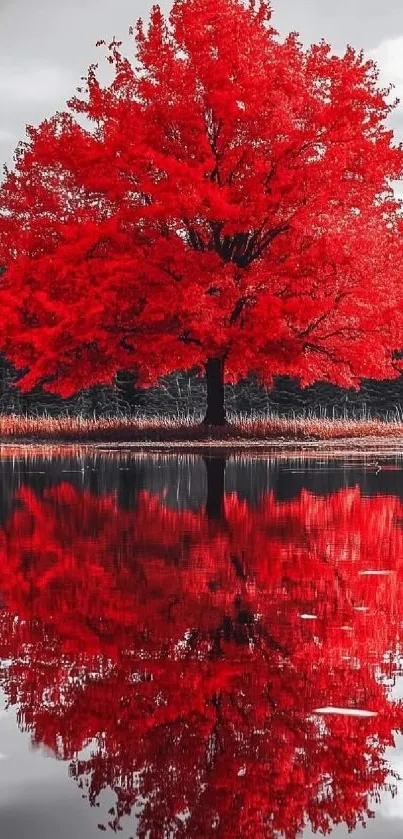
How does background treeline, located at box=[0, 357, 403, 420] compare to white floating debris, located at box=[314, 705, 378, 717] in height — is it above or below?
above

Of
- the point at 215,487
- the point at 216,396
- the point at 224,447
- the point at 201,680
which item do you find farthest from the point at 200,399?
the point at 201,680

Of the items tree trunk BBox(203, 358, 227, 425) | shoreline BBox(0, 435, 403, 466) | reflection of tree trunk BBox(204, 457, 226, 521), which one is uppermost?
tree trunk BBox(203, 358, 227, 425)

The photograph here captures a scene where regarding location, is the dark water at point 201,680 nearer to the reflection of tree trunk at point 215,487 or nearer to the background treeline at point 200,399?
the reflection of tree trunk at point 215,487

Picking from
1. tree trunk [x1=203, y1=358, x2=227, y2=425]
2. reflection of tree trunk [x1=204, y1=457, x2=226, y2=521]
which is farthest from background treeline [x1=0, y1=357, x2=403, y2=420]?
reflection of tree trunk [x1=204, y1=457, x2=226, y2=521]

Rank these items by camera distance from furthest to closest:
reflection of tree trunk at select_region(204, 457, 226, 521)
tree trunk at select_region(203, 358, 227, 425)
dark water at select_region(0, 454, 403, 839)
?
tree trunk at select_region(203, 358, 227, 425) → reflection of tree trunk at select_region(204, 457, 226, 521) → dark water at select_region(0, 454, 403, 839)

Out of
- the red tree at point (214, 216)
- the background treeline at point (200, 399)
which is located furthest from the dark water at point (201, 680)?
the background treeline at point (200, 399)

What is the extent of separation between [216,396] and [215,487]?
55.2ft

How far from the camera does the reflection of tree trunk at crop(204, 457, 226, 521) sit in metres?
12.1

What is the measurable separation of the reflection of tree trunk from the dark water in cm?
130

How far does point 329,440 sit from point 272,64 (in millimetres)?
8994

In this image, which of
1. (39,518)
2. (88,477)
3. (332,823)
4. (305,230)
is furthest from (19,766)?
(305,230)

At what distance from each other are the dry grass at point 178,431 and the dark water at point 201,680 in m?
19.9

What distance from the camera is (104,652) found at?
215 inches

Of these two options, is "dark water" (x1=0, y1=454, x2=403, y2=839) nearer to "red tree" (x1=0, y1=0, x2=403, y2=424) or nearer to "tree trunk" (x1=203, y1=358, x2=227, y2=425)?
"red tree" (x1=0, y1=0, x2=403, y2=424)
